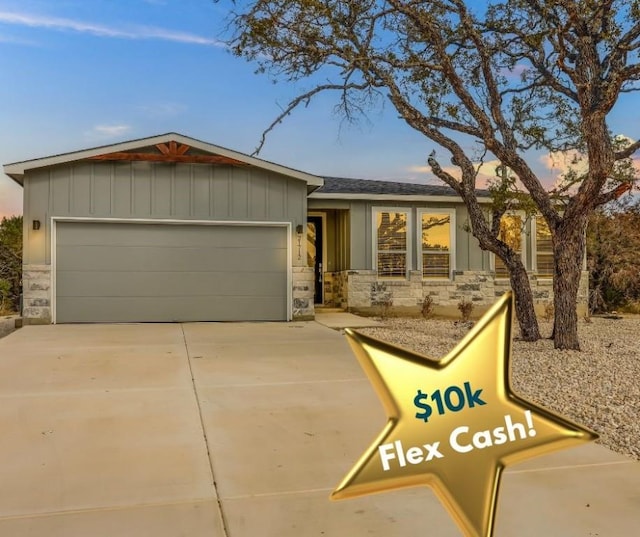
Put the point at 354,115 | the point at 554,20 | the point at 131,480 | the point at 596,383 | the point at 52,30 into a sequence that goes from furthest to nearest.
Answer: the point at 52,30 → the point at 354,115 → the point at 554,20 → the point at 596,383 → the point at 131,480

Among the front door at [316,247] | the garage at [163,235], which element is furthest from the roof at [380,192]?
the garage at [163,235]

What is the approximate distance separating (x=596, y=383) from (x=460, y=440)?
17.3ft

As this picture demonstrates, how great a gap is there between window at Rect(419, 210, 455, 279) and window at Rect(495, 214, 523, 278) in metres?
1.19

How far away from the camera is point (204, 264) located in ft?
39.2

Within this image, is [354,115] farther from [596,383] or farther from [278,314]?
[596,383]

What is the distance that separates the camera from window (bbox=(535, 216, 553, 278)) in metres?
14.7

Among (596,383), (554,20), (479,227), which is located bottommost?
(596,383)

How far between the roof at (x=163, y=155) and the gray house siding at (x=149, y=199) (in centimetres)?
19

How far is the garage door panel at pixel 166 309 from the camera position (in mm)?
11391

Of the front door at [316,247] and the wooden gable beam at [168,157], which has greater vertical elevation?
the wooden gable beam at [168,157]

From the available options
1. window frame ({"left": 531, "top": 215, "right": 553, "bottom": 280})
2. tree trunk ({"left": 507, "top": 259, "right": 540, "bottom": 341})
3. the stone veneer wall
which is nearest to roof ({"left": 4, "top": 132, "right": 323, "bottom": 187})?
the stone veneer wall

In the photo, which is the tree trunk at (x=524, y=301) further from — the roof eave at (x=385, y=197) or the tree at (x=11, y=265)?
the tree at (x=11, y=265)

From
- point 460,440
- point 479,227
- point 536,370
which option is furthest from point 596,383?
point 460,440

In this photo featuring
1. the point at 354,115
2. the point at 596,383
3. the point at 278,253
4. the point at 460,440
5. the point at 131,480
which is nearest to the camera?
the point at 460,440
